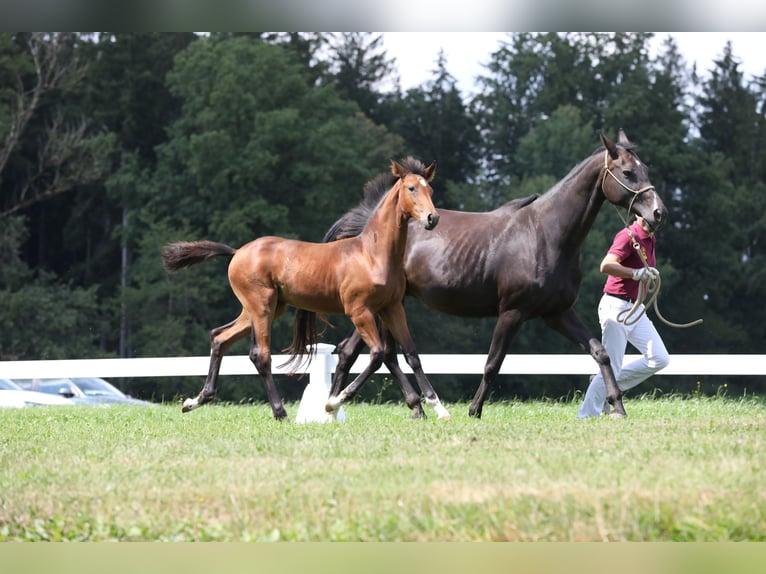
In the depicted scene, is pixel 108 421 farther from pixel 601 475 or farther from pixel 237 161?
pixel 237 161

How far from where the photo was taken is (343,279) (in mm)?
10203

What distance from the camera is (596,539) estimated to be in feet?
18.1

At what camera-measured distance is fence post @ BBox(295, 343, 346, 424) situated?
10.6 m

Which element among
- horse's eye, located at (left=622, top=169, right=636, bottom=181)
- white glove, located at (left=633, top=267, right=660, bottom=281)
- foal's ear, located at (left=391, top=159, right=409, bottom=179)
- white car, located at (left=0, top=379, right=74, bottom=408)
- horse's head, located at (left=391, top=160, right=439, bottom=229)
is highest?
horse's eye, located at (left=622, top=169, right=636, bottom=181)

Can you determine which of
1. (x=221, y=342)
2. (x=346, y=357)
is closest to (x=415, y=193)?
(x=346, y=357)

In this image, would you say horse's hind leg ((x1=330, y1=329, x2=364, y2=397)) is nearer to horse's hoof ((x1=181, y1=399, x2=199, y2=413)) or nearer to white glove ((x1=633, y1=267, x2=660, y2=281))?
horse's hoof ((x1=181, y1=399, x2=199, y2=413))

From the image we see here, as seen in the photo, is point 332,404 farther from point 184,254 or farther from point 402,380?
point 184,254

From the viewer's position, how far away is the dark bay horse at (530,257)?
400 inches

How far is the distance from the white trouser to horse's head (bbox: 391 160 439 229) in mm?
2073

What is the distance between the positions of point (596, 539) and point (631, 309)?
205 inches

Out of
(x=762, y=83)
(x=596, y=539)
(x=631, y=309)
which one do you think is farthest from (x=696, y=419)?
(x=762, y=83)

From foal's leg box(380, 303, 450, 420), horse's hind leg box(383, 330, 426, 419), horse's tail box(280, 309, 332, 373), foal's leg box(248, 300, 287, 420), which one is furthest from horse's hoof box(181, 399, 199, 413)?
foal's leg box(380, 303, 450, 420)

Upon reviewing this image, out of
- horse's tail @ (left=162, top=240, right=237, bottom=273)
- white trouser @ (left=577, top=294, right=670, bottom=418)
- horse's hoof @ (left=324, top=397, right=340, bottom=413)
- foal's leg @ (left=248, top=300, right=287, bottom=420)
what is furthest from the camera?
horse's tail @ (left=162, top=240, right=237, bottom=273)

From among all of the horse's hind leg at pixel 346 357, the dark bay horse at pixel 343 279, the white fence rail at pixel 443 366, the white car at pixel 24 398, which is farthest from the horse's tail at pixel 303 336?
the white car at pixel 24 398
